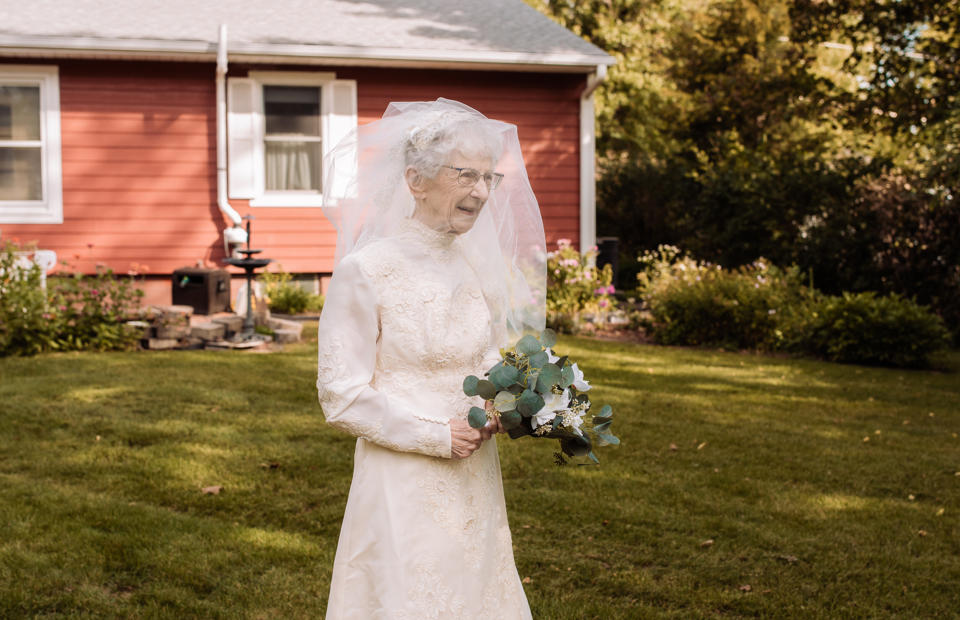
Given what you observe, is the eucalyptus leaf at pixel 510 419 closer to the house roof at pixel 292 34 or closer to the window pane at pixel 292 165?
the house roof at pixel 292 34

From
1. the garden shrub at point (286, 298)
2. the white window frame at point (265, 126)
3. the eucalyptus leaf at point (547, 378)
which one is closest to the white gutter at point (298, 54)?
the white window frame at point (265, 126)

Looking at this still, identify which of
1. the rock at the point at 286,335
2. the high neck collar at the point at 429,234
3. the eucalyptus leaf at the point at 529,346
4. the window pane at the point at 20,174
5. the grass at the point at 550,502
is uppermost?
the window pane at the point at 20,174

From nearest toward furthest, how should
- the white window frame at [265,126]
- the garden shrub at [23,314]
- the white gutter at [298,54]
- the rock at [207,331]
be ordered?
the garden shrub at [23,314]
the rock at [207,331]
the white gutter at [298,54]
the white window frame at [265,126]

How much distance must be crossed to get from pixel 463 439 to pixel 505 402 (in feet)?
0.55

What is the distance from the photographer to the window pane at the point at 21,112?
1146cm

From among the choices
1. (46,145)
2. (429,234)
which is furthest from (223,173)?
(429,234)

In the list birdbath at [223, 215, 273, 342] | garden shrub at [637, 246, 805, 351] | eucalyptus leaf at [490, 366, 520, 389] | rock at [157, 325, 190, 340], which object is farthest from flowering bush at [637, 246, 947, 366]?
eucalyptus leaf at [490, 366, 520, 389]

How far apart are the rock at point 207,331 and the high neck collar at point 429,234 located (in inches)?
288

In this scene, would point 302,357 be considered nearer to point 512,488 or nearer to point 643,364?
point 643,364

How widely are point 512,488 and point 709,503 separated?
3.54 ft

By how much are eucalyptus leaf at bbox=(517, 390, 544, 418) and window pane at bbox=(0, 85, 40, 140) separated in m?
11.2

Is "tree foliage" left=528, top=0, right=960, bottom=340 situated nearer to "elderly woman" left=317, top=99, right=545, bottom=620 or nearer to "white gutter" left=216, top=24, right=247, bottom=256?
"white gutter" left=216, top=24, right=247, bottom=256

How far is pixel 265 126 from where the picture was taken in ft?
39.4

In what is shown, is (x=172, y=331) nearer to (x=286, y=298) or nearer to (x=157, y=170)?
(x=286, y=298)
